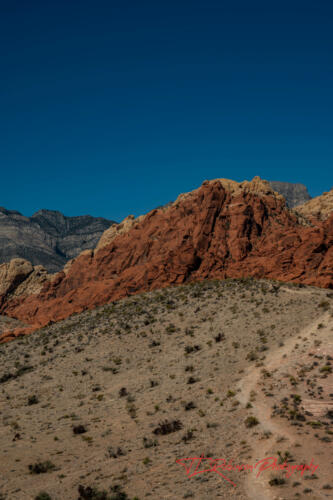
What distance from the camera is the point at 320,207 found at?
76.4 m

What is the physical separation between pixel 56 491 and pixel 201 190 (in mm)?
57665

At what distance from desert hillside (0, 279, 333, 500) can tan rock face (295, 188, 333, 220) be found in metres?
29.2

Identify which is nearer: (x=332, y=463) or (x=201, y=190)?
(x=332, y=463)

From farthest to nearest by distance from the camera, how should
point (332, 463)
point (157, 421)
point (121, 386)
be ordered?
point (121, 386) < point (157, 421) < point (332, 463)

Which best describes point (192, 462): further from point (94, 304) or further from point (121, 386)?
point (94, 304)

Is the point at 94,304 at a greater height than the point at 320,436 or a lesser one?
greater

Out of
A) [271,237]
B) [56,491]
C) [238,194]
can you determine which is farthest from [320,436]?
[238,194]

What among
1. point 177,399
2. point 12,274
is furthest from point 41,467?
point 12,274

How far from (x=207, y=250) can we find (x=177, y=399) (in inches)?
1431

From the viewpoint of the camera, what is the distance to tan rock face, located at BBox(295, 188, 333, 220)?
243 feet

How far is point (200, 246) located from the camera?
206ft

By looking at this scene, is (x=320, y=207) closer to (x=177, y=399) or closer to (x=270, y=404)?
(x=177, y=399)

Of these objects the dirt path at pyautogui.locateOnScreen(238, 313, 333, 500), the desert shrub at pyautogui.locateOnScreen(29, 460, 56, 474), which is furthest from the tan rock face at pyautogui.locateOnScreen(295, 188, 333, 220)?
the desert shrub at pyautogui.locateOnScreen(29, 460, 56, 474)

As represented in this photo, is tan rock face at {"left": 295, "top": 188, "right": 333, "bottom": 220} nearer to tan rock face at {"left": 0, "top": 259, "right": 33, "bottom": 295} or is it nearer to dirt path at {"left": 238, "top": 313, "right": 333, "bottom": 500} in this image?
dirt path at {"left": 238, "top": 313, "right": 333, "bottom": 500}
